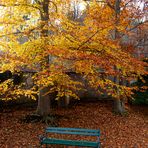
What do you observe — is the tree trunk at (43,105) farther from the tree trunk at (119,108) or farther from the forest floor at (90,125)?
the tree trunk at (119,108)

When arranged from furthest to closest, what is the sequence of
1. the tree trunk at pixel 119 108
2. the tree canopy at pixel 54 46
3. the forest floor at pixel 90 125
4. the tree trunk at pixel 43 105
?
the tree trunk at pixel 119 108 → the tree trunk at pixel 43 105 → the forest floor at pixel 90 125 → the tree canopy at pixel 54 46

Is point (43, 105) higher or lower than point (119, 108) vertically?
higher

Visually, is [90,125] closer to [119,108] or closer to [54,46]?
[119,108]

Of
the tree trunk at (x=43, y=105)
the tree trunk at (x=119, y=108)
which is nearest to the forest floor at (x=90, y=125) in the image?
the tree trunk at (x=119, y=108)

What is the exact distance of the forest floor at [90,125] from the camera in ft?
37.0

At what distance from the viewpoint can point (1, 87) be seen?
35.6ft

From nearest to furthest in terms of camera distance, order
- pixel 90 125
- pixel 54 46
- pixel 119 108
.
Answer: pixel 54 46
pixel 90 125
pixel 119 108

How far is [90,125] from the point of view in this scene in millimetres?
13578

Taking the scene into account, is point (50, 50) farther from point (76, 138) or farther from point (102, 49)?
point (76, 138)

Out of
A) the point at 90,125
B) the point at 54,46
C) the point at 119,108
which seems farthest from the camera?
the point at 119,108

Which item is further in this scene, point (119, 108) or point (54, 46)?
point (119, 108)

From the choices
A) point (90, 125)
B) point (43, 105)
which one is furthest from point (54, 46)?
point (90, 125)

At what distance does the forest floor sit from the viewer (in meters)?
11.3

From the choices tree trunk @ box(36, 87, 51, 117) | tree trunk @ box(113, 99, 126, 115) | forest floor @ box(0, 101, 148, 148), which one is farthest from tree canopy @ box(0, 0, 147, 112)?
tree trunk @ box(113, 99, 126, 115)
